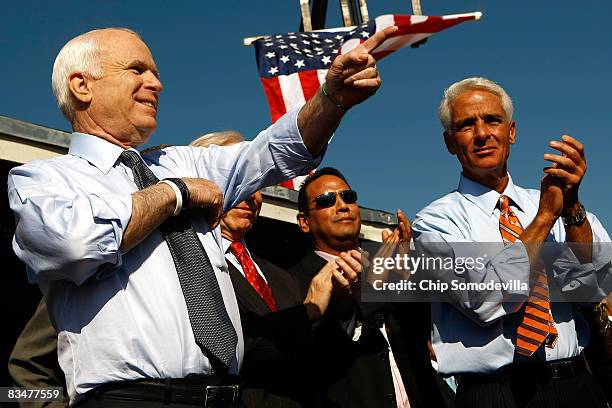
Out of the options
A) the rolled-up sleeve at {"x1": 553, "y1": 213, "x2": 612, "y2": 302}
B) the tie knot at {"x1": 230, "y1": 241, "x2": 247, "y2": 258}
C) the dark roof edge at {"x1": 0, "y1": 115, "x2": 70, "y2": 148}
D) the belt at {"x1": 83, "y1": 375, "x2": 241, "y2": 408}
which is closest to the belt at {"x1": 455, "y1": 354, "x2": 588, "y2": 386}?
the rolled-up sleeve at {"x1": 553, "y1": 213, "x2": 612, "y2": 302}

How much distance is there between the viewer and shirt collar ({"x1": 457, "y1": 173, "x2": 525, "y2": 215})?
3758mm

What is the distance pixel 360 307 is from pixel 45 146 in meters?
2.23

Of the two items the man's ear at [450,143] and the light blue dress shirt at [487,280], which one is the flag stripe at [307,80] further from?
the light blue dress shirt at [487,280]

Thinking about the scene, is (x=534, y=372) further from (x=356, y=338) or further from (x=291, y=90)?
(x=291, y=90)

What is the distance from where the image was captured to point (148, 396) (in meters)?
2.38

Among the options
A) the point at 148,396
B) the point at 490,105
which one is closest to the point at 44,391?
the point at 148,396

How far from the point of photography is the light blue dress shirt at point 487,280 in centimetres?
333

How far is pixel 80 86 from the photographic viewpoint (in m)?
2.98

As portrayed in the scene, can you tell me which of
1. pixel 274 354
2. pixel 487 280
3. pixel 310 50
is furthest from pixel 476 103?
pixel 310 50

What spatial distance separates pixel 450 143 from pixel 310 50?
7.14 metres

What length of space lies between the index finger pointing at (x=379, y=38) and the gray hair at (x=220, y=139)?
2111mm

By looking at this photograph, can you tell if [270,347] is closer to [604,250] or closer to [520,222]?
[520,222]

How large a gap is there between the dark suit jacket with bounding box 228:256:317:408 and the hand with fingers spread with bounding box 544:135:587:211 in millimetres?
1371

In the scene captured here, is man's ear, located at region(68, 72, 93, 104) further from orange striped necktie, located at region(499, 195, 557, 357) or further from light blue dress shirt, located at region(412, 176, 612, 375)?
orange striped necktie, located at region(499, 195, 557, 357)
